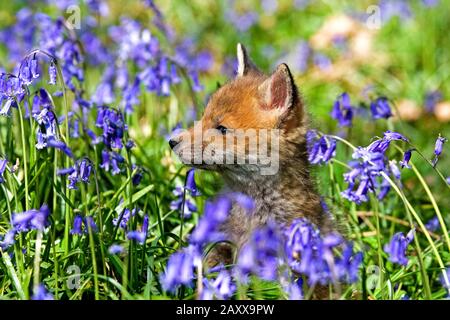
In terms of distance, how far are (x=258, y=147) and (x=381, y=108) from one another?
135 cm

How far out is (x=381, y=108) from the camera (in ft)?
19.4

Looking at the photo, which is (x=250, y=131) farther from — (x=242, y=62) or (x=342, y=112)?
(x=342, y=112)

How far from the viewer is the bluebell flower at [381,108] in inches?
232

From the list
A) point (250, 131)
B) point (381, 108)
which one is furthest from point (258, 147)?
point (381, 108)

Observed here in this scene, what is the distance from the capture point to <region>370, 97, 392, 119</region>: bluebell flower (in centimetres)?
589

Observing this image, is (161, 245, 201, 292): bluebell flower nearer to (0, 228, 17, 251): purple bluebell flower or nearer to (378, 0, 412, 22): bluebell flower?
(0, 228, 17, 251): purple bluebell flower

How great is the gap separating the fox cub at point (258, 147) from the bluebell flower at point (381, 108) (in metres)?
0.93

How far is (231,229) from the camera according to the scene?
16.5 ft

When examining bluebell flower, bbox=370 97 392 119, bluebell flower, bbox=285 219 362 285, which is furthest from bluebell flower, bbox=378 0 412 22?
bluebell flower, bbox=285 219 362 285

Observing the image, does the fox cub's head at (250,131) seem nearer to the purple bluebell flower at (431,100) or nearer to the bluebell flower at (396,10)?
the purple bluebell flower at (431,100)

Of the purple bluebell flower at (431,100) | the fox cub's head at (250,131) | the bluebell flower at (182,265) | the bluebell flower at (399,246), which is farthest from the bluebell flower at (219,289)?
the purple bluebell flower at (431,100)
